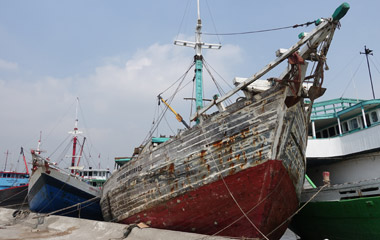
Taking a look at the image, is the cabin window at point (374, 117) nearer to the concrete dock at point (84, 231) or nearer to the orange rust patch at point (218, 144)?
the orange rust patch at point (218, 144)

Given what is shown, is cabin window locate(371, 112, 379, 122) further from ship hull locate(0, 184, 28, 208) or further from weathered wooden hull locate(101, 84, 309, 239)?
ship hull locate(0, 184, 28, 208)

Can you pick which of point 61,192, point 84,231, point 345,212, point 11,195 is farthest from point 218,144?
point 11,195

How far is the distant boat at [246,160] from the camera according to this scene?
635 centimetres

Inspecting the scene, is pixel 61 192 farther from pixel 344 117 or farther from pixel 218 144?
pixel 344 117

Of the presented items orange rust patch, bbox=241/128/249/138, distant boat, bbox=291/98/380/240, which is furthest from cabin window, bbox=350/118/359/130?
orange rust patch, bbox=241/128/249/138

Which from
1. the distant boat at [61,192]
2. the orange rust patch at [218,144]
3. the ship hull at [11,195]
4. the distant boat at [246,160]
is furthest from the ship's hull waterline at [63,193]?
the ship hull at [11,195]

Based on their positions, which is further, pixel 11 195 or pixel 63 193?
pixel 11 195

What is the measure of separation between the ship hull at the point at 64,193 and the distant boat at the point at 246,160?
7199mm

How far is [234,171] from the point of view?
22.1 feet

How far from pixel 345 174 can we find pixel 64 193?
13.5m

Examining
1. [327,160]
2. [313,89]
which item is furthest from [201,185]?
[327,160]

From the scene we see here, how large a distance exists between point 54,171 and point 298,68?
42.0ft

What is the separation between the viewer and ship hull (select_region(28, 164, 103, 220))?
13867 millimetres

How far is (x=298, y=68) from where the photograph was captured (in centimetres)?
616
